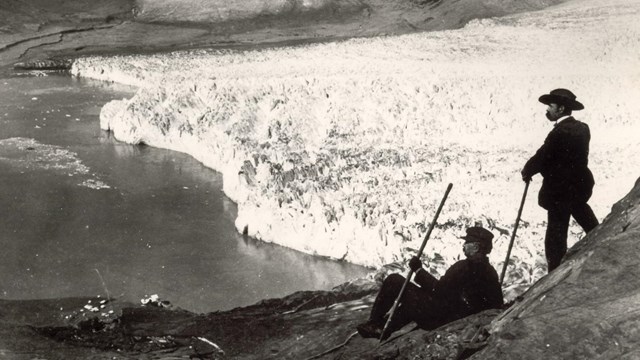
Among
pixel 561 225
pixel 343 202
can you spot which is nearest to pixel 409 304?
pixel 561 225

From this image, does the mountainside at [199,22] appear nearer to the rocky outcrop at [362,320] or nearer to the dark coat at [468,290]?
the rocky outcrop at [362,320]

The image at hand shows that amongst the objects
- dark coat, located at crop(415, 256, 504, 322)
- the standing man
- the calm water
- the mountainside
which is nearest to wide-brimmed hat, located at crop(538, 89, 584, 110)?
the standing man

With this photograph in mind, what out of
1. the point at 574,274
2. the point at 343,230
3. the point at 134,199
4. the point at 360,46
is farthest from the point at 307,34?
the point at 574,274

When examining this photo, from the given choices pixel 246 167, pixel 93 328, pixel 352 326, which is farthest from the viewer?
pixel 246 167

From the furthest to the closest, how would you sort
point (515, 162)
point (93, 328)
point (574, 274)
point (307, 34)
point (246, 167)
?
point (307, 34) → point (246, 167) → point (515, 162) → point (93, 328) → point (574, 274)

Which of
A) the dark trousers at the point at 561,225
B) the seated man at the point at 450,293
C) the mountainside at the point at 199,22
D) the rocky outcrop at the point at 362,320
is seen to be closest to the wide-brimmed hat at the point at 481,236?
the seated man at the point at 450,293

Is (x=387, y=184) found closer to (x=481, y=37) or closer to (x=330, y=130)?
(x=330, y=130)
